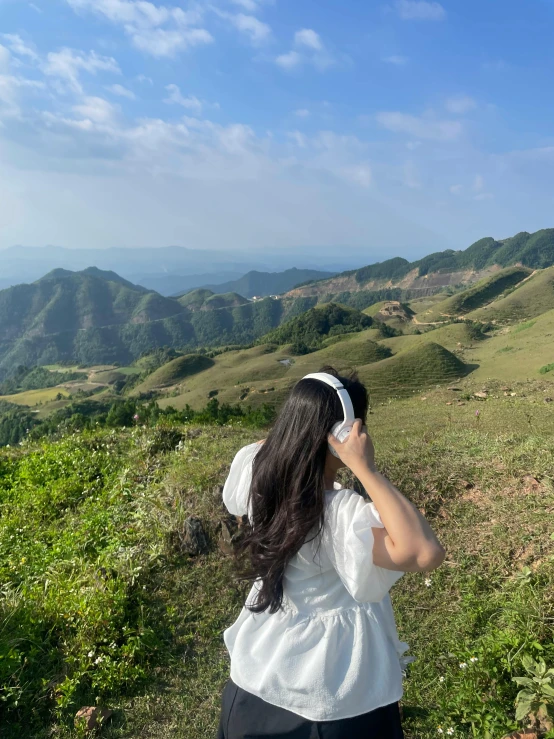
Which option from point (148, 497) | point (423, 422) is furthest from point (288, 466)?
point (423, 422)

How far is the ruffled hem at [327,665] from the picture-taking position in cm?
153

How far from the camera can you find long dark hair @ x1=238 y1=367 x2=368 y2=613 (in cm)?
148

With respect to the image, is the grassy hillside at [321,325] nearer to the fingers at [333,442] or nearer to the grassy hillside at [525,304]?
the grassy hillside at [525,304]

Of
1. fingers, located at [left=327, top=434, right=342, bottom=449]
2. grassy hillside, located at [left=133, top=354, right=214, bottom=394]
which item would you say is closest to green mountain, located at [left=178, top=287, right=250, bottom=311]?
grassy hillside, located at [left=133, top=354, right=214, bottom=394]

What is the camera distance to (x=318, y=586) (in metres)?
1.56

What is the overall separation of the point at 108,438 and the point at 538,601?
19.0 ft

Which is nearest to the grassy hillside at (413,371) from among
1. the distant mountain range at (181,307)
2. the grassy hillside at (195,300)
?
the distant mountain range at (181,307)

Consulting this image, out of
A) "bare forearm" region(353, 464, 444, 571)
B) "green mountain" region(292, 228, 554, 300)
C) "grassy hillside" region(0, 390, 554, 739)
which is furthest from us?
"green mountain" region(292, 228, 554, 300)

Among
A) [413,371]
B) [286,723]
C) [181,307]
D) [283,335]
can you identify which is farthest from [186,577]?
[181,307]

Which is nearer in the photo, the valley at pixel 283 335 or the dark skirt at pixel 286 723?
the dark skirt at pixel 286 723

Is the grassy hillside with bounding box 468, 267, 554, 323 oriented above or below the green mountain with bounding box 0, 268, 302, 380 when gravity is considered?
above

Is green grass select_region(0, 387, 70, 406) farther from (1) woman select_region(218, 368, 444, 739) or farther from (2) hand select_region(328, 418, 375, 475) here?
(2) hand select_region(328, 418, 375, 475)

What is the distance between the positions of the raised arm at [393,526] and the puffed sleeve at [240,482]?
1.58 feet

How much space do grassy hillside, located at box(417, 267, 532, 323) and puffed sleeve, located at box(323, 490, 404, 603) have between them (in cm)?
5870
